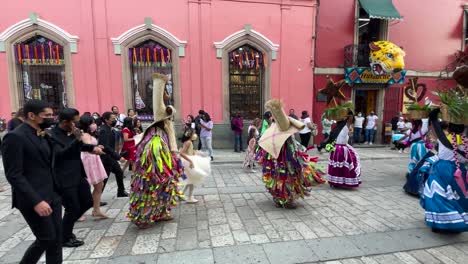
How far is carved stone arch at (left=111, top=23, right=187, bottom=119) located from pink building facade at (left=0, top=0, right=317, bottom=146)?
0.04m

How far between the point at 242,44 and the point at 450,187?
8638mm

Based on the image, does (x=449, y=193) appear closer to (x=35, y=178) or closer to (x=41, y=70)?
(x=35, y=178)

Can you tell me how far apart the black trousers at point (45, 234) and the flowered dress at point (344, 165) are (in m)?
4.97

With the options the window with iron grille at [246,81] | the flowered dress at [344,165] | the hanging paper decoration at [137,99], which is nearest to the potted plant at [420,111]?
the flowered dress at [344,165]

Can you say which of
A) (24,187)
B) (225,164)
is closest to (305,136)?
(225,164)

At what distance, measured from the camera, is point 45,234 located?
237 cm

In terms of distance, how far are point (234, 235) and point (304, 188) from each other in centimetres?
161

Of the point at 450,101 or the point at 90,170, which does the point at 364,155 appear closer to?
the point at 450,101

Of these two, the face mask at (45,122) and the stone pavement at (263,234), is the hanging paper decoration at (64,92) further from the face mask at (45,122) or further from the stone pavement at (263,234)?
the face mask at (45,122)

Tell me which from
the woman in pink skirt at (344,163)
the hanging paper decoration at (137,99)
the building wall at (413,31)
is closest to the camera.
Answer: the woman in pink skirt at (344,163)

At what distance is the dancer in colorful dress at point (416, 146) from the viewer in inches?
202

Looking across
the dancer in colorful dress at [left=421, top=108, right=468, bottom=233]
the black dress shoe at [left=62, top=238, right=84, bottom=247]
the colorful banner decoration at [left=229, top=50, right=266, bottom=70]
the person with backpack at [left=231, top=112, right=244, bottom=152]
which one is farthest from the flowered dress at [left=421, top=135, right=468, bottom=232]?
the colorful banner decoration at [left=229, top=50, right=266, bottom=70]

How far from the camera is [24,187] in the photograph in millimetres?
2189

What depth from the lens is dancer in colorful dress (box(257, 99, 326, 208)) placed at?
424cm
